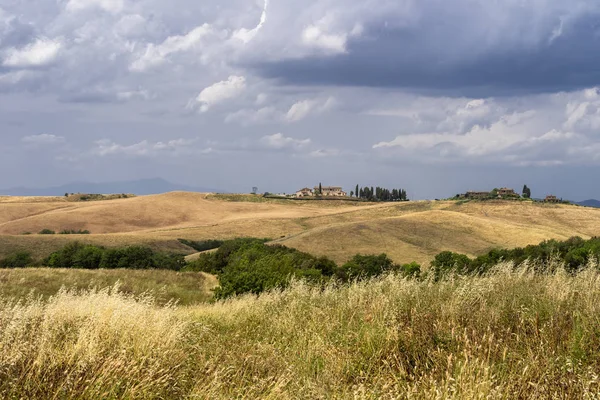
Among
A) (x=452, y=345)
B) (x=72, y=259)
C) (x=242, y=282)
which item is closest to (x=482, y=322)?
(x=452, y=345)

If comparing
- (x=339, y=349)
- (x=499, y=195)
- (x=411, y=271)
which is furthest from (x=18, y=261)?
(x=499, y=195)

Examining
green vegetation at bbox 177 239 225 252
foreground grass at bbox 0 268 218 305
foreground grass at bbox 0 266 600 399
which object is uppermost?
foreground grass at bbox 0 266 600 399

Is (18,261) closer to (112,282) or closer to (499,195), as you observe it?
(112,282)

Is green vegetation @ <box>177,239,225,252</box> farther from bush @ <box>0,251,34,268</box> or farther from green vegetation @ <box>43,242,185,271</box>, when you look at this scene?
green vegetation @ <box>43,242,185,271</box>

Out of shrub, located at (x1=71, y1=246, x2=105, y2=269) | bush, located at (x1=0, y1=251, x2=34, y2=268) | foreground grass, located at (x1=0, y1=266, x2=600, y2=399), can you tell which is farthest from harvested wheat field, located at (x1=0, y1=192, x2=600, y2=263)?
foreground grass, located at (x1=0, y1=266, x2=600, y2=399)

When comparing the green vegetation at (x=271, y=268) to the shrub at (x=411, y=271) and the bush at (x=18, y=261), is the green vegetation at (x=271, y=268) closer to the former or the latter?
the shrub at (x=411, y=271)

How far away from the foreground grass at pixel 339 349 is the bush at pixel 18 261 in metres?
62.1

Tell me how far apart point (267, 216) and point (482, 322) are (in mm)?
128331

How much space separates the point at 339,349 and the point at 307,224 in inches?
4614

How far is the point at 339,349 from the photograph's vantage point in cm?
769

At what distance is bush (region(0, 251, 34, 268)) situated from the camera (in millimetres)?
64369

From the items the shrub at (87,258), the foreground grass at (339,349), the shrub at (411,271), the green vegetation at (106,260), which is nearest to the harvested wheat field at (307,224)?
the green vegetation at (106,260)

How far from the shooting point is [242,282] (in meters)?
26.8

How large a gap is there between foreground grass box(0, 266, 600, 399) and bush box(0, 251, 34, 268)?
62147mm
